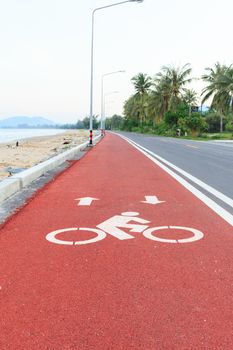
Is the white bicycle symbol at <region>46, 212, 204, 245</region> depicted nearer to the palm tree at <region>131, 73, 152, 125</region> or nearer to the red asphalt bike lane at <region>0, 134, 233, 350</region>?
the red asphalt bike lane at <region>0, 134, 233, 350</region>

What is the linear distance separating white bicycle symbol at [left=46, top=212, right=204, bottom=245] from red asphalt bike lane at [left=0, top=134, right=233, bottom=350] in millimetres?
102

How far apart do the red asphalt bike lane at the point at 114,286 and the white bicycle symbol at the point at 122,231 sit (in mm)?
102

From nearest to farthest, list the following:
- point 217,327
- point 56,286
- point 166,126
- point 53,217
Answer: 1. point 217,327
2. point 56,286
3. point 53,217
4. point 166,126

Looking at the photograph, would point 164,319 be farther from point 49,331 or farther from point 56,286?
point 56,286

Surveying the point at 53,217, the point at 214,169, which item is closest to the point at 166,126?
the point at 214,169

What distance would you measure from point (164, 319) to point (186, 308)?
276mm

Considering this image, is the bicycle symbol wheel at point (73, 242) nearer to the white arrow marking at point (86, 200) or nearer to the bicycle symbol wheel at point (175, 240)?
the bicycle symbol wheel at point (175, 240)

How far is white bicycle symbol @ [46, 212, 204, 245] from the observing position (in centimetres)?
546

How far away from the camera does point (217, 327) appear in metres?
3.13

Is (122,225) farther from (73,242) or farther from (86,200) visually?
(86,200)

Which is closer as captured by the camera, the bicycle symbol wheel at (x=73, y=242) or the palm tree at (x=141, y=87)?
the bicycle symbol wheel at (x=73, y=242)

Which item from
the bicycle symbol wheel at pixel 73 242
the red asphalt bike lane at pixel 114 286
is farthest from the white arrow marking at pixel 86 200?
the bicycle symbol wheel at pixel 73 242

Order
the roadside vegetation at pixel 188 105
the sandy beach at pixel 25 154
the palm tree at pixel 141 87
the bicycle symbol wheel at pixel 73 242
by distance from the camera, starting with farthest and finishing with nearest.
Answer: the palm tree at pixel 141 87, the roadside vegetation at pixel 188 105, the sandy beach at pixel 25 154, the bicycle symbol wheel at pixel 73 242

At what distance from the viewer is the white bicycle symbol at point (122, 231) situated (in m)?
5.46
